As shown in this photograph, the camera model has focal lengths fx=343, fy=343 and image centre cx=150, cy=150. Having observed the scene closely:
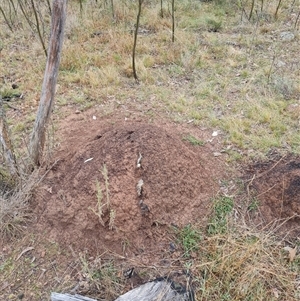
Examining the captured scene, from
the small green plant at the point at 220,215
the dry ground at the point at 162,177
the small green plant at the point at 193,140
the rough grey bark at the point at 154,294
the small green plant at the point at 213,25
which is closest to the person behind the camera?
the rough grey bark at the point at 154,294

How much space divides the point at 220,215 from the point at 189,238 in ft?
1.00

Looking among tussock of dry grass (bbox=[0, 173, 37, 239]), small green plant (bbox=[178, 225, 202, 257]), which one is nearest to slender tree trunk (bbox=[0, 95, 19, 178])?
tussock of dry grass (bbox=[0, 173, 37, 239])

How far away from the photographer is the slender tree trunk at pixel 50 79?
7.78ft

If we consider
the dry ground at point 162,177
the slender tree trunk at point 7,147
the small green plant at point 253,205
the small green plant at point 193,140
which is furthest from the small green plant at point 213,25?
the slender tree trunk at point 7,147

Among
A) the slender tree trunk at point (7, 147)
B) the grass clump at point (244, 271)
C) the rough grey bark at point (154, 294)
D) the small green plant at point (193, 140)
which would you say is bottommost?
the grass clump at point (244, 271)

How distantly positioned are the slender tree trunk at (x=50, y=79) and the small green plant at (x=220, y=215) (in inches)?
55.0

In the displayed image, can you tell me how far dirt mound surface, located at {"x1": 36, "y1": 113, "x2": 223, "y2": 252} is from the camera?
2.21 meters

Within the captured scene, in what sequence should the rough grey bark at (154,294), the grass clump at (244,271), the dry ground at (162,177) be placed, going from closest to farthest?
1. the rough grey bark at (154,294)
2. the grass clump at (244,271)
3. the dry ground at (162,177)

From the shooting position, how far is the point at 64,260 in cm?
216

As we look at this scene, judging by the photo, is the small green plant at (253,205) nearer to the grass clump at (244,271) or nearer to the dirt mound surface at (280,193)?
the dirt mound surface at (280,193)

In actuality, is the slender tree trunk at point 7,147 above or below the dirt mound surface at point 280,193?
above

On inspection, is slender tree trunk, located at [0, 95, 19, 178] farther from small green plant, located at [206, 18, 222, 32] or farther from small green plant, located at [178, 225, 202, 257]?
small green plant, located at [206, 18, 222, 32]

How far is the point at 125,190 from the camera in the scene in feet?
7.56

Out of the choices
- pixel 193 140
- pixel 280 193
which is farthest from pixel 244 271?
pixel 193 140
